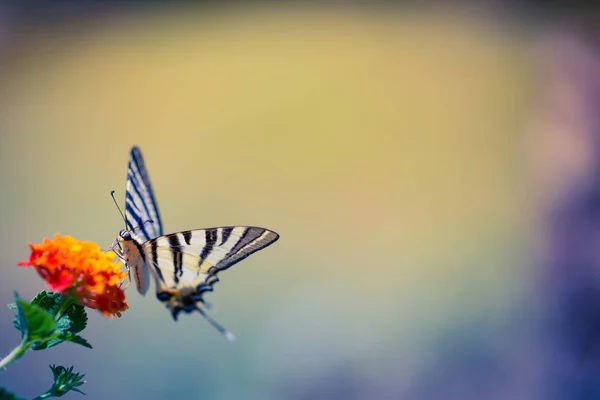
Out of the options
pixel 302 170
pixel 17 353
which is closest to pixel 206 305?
pixel 17 353

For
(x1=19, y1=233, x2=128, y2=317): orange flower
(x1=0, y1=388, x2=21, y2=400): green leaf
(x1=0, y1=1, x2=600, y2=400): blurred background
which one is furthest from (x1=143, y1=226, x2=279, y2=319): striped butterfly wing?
(x1=0, y1=1, x2=600, y2=400): blurred background

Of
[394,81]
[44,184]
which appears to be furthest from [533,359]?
[44,184]

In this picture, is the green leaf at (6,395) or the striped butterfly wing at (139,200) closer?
the green leaf at (6,395)

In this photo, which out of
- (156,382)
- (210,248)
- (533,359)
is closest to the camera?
(210,248)

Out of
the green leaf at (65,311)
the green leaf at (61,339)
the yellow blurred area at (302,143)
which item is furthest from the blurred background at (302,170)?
the green leaf at (61,339)

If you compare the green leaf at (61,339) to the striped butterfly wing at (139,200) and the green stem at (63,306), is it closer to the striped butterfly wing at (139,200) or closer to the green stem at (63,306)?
the green stem at (63,306)

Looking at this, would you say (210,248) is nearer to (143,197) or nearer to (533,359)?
(143,197)

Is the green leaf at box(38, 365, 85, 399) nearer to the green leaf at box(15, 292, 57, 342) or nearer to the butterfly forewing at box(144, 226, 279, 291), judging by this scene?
the green leaf at box(15, 292, 57, 342)
